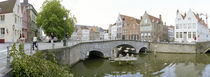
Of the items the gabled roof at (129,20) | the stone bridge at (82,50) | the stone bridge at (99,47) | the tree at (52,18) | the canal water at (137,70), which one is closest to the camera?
the stone bridge at (82,50)

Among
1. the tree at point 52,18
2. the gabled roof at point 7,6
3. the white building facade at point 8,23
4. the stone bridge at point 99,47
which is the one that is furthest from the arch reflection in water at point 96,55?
the gabled roof at point 7,6

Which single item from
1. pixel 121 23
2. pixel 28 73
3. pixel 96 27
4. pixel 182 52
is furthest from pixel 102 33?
pixel 28 73

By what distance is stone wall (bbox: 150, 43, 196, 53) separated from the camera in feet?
116

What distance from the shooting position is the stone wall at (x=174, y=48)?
116 ft

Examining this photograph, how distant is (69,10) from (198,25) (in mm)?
36340

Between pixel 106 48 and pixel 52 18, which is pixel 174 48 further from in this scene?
pixel 52 18

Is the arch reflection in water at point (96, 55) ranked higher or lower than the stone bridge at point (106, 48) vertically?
lower

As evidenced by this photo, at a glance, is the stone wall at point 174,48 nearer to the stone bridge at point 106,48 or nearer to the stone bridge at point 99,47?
the stone bridge at point 106,48

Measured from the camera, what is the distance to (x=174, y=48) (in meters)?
37.3

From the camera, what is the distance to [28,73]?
5359mm

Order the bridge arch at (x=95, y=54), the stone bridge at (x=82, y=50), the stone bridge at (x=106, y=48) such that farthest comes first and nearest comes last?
the bridge arch at (x=95, y=54) < the stone bridge at (x=106, y=48) < the stone bridge at (x=82, y=50)

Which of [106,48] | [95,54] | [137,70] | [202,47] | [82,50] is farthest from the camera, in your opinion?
[202,47]

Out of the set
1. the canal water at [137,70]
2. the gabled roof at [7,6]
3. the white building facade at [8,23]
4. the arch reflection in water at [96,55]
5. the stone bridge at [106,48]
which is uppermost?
the gabled roof at [7,6]

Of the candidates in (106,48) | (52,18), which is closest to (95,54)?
(106,48)
